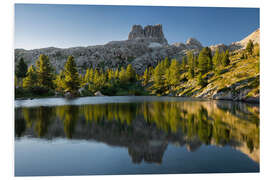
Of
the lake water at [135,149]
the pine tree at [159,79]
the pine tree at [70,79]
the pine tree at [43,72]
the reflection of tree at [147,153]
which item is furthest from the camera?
the pine tree at [159,79]

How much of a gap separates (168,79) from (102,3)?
222ft

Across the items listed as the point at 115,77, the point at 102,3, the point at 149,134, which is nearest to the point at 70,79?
the point at 115,77

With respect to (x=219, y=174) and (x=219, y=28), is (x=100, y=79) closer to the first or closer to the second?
(x=219, y=28)

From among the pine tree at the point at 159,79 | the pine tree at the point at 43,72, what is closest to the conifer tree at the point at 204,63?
the pine tree at the point at 159,79

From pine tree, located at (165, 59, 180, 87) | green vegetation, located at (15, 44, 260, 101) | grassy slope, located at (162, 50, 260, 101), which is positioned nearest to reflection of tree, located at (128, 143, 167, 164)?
green vegetation, located at (15, 44, 260, 101)

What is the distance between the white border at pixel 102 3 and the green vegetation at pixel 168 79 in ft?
62.5

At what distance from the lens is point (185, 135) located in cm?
1229

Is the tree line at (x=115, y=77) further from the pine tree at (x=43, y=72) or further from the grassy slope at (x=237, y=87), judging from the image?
the grassy slope at (x=237, y=87)

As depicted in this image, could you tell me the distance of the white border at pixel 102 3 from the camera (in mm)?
9508

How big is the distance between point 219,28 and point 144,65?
148 meters

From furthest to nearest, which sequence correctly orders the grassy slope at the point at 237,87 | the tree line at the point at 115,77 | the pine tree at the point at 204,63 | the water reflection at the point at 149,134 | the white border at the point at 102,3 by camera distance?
the pine tree at the point at 204,63, the tree line at the point at 115,77, the grassy slope at the point at 237,87, the water reflection at the point at 149,134, the white border at the point at 102,3

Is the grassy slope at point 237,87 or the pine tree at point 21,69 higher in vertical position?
the pine tree at point 21,69

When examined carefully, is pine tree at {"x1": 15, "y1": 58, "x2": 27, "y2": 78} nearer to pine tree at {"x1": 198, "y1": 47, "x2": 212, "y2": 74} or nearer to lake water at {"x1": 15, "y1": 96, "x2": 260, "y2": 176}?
lake water at {"x1": 15, "y1": 96, "x2": 260, "y2": 176}
